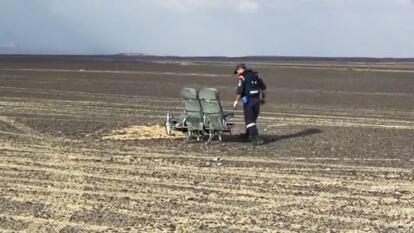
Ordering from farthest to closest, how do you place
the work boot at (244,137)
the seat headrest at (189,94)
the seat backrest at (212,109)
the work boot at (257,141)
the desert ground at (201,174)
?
the seat headrest at (189,94), the work boot at (244,137), the seat backrest at (212,109), the work boot at (257,141), the desert ground at (201,174)

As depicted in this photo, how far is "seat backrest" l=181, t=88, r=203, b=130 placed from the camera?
15945 millimetres

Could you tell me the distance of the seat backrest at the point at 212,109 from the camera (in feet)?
51.7

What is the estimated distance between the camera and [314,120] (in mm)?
20781

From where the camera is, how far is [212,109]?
15.9m

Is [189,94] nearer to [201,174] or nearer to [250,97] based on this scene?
[250,97]

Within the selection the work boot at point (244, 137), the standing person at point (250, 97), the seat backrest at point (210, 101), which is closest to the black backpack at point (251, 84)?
the standing person at point (250, 97)

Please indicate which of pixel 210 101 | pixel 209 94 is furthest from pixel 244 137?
pixel 209 94

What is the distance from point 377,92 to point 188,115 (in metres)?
19.7

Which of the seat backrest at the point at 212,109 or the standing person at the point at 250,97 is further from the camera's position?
the seat backrest at the point at 212,109

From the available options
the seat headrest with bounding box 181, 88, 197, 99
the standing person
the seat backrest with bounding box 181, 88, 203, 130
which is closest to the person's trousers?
the standing person

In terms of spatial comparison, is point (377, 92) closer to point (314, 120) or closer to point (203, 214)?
point (314, 120)

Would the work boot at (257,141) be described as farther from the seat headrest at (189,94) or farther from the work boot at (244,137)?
the seat headrest at (189,94)

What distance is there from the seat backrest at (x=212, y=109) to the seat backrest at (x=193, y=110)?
0.44 ft

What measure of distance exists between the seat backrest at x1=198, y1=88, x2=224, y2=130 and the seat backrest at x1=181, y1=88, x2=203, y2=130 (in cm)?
13
